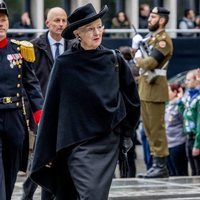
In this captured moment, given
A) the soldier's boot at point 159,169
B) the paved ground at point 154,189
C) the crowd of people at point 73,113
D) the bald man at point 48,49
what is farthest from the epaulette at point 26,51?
the soldier's boot at point 159,169

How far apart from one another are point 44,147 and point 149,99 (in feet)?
18.8

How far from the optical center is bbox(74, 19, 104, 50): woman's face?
909 cm

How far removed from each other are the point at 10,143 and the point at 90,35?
1.29 m

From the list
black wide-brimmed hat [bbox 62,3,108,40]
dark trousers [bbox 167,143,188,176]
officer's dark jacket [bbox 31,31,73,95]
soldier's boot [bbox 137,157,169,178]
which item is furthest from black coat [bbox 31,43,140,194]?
dark trousers [bbox 167,143,188,176]

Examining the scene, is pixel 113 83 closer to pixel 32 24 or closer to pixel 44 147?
pixel 44 147

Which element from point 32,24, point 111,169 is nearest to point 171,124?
point 111,169

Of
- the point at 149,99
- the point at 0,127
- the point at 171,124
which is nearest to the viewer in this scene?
the point at 0,127

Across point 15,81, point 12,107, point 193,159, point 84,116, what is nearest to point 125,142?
point 84,116

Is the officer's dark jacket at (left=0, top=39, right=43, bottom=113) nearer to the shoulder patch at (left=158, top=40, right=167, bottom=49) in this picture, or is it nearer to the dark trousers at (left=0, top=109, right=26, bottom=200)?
the dark trousers at (left=0, top=109, right=26, bottom=200)

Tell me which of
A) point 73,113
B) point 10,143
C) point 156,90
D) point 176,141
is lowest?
point 176,141

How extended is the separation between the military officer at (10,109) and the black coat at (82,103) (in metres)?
0.60

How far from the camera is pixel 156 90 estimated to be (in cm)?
1477

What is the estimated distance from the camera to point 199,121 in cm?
1494

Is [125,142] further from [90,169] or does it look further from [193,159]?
[193,159]
